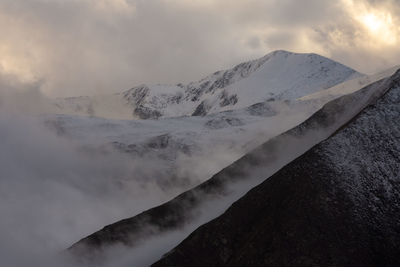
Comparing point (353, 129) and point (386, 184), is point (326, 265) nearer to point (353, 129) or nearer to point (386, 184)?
point (386, 184)

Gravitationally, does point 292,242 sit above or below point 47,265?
below

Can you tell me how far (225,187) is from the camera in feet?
299

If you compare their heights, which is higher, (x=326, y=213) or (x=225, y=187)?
(x=225, y=187)

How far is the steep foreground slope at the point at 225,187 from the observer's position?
3334 inches

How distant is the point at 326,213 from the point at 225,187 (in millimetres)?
29821

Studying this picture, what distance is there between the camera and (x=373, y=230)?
60719 millimetres

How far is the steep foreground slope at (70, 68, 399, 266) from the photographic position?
8469cm

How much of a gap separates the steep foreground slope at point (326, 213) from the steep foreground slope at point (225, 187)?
13.4 meters

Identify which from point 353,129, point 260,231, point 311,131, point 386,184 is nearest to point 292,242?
point 260,231

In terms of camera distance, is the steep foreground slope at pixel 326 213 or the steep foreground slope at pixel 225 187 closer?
the steep foreground slope at pixel 326 213

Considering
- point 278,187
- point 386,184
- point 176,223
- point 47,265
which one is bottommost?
point 386,184

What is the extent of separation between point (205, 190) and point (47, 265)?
31.6m

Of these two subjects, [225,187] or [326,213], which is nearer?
[326,213]

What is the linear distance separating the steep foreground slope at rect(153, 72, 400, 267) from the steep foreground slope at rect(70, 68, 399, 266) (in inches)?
526
